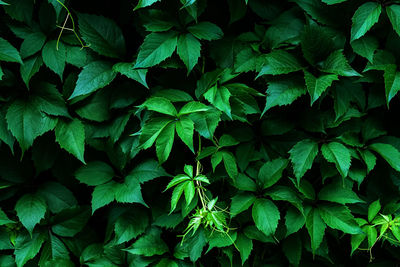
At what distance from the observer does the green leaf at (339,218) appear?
1.51 meters

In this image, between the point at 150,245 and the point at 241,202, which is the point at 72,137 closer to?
the point at 150,245

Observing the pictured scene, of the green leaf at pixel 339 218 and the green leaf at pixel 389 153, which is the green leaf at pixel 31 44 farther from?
the green leaf at pixel 389 153

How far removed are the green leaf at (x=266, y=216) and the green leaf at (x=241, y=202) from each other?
33 mm

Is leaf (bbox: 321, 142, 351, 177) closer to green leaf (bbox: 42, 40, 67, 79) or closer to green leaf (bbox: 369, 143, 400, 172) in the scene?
green leaf (bbox: 369, 143, 400, 172)

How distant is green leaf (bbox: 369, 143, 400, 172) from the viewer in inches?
60.7

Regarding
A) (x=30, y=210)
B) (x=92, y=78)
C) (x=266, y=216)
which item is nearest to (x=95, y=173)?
(x=30, y=210)

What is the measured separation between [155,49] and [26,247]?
3.44 feet

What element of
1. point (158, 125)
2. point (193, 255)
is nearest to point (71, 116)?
point (158, 125)

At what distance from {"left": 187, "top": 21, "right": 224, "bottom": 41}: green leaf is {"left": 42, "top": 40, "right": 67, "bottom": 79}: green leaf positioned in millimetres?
536

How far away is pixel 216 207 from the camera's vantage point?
1633 millimetres

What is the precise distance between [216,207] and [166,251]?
313 millimetres

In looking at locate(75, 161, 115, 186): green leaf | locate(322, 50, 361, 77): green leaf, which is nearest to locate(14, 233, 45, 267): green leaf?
locate(75, 161, 115, 186): green leaf

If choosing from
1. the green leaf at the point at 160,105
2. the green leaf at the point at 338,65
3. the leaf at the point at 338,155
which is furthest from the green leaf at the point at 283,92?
the green leaf at the point at 160,105

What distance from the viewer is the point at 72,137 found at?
1551mm
